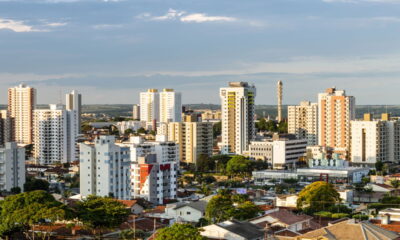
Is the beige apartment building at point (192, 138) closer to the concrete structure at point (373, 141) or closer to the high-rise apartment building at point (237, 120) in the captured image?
the high-rise apartment building at point (237, 120)

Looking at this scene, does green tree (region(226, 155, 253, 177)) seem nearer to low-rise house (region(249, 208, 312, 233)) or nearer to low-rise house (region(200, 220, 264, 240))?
low-rise house (region(249, 208, 312, 233))

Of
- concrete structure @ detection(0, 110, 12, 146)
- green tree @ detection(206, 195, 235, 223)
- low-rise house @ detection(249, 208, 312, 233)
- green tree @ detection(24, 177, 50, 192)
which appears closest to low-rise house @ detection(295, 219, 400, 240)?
low-rise house @ detection(249, 208, 312, 233)

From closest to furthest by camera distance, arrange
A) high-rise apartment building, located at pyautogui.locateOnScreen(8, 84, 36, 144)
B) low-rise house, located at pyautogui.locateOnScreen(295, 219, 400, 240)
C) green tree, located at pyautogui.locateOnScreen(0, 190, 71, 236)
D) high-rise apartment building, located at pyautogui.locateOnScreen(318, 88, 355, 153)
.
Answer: low-rise house, located at pyautogui.locateOnScreen(295, 219, 400, 240)
green tree, located at pyautogui.locateOnScreen(0, 190, 71, 236)
high-rise apartment building, located at pyautogui.locateOnScreen(318, 88, 355, 153)
high-rise apartment building, located at pyautogui.locateOnScreen(8, 84, 36, 144)

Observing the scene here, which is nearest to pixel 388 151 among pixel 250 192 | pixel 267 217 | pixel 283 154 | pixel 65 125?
pixel 283 154

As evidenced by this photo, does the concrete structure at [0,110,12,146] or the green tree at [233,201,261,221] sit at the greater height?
the concrete structure at [0,110,12,146]

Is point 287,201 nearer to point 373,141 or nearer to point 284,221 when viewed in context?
point 284,221

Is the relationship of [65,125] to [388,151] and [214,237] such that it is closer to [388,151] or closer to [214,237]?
[388,151]
